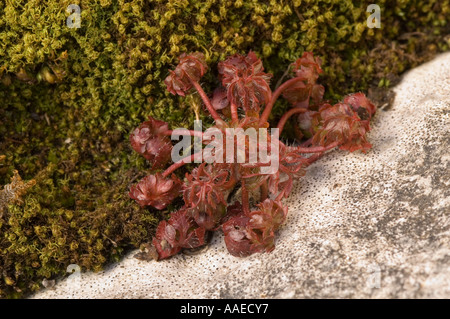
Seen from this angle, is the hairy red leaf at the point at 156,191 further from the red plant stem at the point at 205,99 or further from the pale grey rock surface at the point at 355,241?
the red plant stem at the point at 205,99

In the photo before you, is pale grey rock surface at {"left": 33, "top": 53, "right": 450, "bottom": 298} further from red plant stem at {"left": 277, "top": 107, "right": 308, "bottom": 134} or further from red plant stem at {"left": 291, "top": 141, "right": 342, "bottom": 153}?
red plant stem at {"left": 277, "top": 107, "right": 308, "bottom": 134}

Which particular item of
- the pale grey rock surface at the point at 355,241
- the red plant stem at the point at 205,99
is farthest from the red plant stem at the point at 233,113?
the pale grey rock surface at the point at 355,241

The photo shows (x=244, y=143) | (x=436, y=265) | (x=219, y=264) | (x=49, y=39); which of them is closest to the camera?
(x=436, y=265)

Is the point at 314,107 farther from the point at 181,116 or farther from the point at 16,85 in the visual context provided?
the point at 16,85

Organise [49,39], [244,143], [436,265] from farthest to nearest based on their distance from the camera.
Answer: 1. [49,39]
2. [244,143]
3. [436,265]

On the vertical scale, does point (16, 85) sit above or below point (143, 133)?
above

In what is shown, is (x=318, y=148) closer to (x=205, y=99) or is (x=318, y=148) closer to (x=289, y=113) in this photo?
(x=289, y=113)
